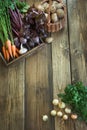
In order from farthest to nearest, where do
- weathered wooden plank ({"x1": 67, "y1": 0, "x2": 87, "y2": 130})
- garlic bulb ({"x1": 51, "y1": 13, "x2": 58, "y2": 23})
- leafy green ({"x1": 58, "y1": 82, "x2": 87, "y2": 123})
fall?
1. garlic bulb ({"x1": 51, "y1": 13, "x2": 58, "y2": 23})
2. weathered wooden plank ({"x1": 67, "y1": 0, "x2": 87, "y2": 130})
3. leafy green ({"x1": 58, "y1": 82, "x2": 87, "y2": 123})

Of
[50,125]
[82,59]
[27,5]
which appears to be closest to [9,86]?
[50,125]

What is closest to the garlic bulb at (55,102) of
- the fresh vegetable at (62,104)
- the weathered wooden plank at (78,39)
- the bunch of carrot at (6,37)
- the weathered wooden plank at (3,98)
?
the fresh vegetable at (62,104)

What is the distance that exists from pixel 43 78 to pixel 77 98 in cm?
26

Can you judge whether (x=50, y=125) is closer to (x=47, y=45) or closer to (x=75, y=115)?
(x=75, y=115)

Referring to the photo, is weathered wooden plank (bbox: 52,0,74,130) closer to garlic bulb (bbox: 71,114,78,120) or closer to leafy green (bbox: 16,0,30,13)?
garlic bulb (bbox: 71,114,78,120)

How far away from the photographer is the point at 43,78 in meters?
1.47

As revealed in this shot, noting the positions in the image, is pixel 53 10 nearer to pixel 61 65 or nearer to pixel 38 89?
pixel 61 65

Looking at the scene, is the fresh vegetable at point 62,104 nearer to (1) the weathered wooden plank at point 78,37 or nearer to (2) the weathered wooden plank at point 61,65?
(2) the weathered wooden plank at point 61,65

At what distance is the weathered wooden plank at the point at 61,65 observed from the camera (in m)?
1.32

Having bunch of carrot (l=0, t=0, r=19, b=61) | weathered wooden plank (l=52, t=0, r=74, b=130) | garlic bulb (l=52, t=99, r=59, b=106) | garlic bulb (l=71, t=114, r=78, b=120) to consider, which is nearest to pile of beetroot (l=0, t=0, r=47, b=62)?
bunch of carrot (l=0, t=0, r=19, b=61)

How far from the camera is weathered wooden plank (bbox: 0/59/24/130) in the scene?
132 centimetres

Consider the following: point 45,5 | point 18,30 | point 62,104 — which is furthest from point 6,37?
point 62,104

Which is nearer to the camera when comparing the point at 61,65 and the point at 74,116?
the point at 74,116

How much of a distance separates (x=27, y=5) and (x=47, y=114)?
2.54 feet
